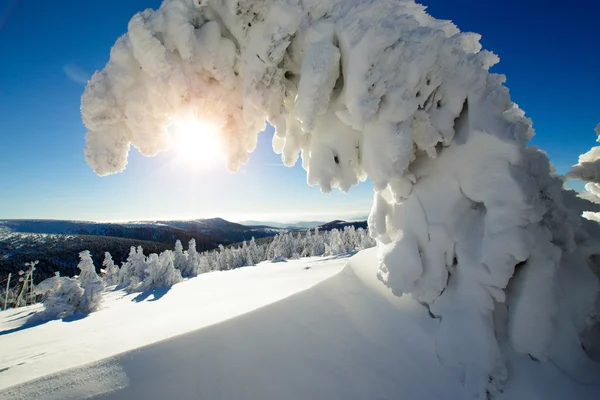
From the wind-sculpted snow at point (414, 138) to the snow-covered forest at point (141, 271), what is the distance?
16.0 metres

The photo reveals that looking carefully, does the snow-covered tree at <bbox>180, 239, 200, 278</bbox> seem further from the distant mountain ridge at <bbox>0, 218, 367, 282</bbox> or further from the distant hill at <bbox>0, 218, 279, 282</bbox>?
the distant mountain ridge at <bbox>0, 218, 367, 282</bbox>

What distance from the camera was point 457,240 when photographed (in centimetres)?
420

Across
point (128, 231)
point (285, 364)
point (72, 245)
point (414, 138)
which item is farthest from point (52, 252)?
point (414, 138)

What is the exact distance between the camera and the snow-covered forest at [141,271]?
1633 centimetres

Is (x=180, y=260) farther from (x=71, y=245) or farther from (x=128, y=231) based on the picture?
(x=128, y=231)

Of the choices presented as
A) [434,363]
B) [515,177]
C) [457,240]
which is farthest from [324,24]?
[434,363]

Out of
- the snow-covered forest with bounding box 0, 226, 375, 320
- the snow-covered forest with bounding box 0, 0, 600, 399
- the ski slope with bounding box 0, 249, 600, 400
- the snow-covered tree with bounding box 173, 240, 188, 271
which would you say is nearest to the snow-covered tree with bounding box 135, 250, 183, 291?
the snow-covered forest with bounding box 0, 226, 375, 320

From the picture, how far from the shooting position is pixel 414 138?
4.39 meters

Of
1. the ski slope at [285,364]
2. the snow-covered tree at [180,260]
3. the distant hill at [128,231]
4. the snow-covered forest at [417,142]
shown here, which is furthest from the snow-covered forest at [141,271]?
the distant hill at [128,231]

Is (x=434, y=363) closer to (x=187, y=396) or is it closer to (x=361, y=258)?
(x=361, y=258)

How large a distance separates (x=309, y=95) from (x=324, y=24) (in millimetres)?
1461

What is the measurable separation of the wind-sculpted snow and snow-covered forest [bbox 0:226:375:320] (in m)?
16.0

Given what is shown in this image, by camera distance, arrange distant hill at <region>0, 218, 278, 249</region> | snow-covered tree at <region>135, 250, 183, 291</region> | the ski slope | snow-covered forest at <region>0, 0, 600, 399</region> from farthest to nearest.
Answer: distant hill at <region>0, 218, 278, 249</region> < snow-covered tree at <region>135, 250, 183, 291</region> < snow-covered forest at <region>0, 0, 600, 399</region> < the ski slope

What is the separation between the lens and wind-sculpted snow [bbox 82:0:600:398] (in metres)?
3.74
